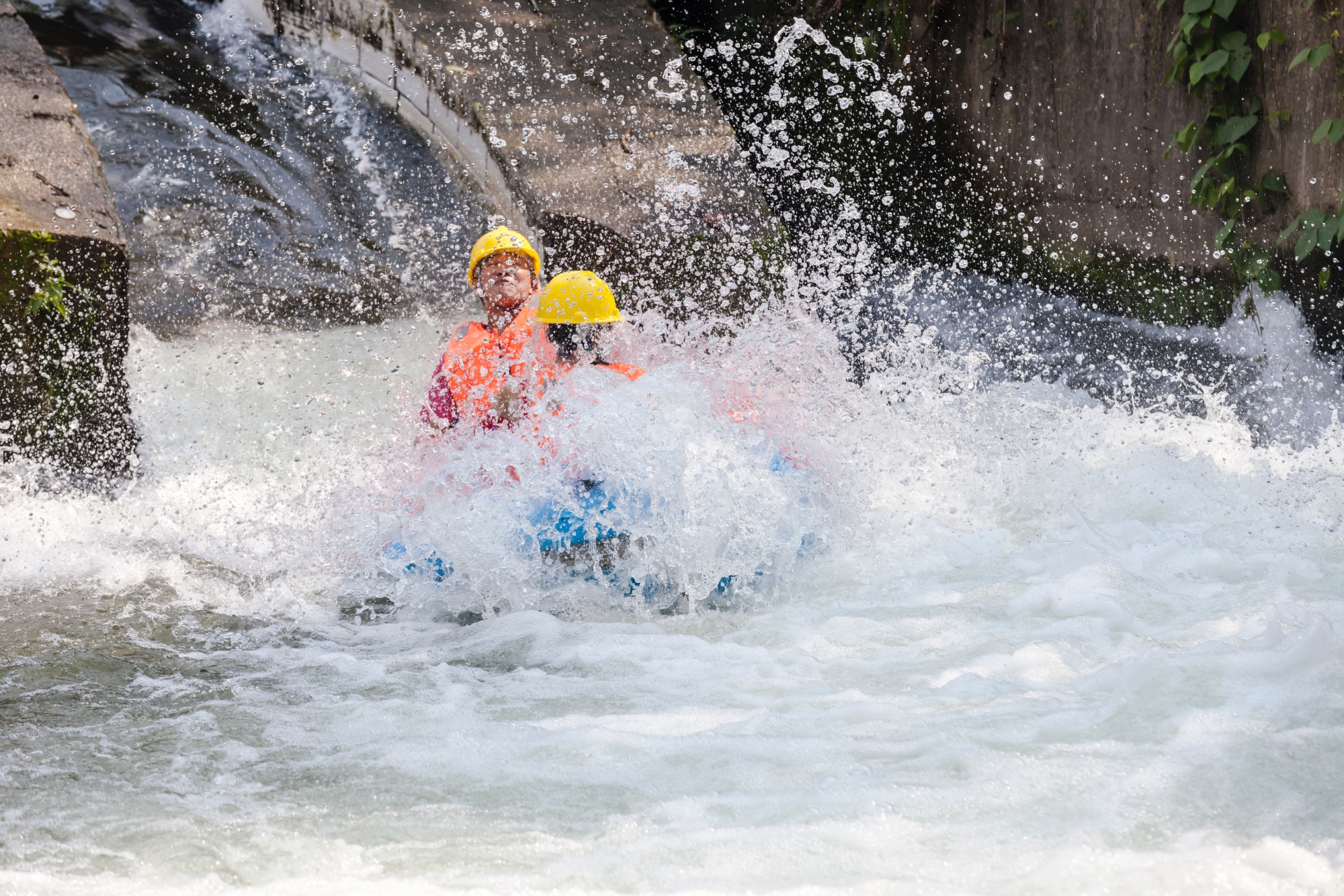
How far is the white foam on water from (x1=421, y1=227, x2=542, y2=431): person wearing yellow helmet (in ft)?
0.48

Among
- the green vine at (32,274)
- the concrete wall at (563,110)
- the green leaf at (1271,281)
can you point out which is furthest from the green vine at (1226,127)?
the green vine at (32,274)

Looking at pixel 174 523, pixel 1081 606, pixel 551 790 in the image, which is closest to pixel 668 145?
pixel 174 523

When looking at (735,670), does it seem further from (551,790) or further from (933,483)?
(933,483)

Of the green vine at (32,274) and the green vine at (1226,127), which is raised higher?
the green vine at (1226,127)

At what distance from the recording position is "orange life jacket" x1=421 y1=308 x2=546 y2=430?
454cm

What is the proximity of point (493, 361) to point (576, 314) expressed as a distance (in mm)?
370

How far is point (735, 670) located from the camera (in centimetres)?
349

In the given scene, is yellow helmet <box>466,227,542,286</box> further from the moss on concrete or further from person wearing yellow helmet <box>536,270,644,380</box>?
the moss on concrete

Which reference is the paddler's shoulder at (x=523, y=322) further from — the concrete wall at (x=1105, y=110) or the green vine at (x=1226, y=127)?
the concrete wall at (x=1105, y=110)

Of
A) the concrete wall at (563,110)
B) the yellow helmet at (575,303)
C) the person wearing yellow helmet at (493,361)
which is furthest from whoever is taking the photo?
the concrete wall at (563,110)

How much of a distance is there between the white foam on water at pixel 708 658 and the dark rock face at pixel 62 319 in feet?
Result: 0.88

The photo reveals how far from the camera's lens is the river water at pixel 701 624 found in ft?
8.00

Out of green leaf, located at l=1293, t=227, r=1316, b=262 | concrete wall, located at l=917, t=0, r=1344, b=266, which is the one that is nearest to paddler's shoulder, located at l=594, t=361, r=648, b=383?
green leaf, located at l=1293, t=227, r=1316, b=262

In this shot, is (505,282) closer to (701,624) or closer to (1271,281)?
(701,624)
